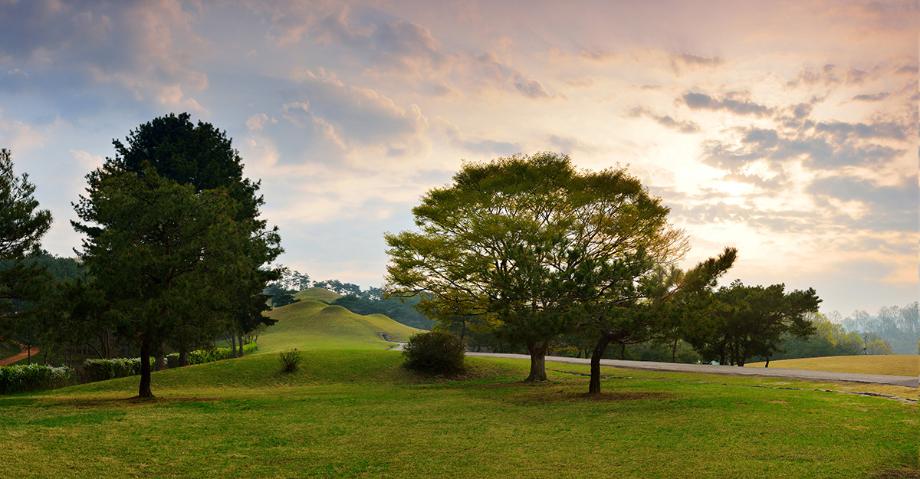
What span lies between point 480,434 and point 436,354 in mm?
24598

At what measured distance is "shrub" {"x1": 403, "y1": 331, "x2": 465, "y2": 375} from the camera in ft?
132

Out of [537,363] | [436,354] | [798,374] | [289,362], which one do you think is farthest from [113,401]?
[798,374]

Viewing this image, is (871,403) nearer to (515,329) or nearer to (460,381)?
(515,329)

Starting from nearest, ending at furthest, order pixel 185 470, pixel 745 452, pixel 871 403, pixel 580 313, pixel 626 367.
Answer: pixel 185 470 < pixel 745 452 < pixel 871 403 < pixel 580 313 < pixel 626 367

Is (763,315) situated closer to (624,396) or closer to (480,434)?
(624,396)

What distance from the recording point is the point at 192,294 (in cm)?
2553

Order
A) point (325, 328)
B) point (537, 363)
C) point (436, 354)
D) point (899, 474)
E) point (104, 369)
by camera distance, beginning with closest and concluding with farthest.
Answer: point (899, 474)
point (537, 363)
point (104, 369)
point (436, 354)
point (325, 328)

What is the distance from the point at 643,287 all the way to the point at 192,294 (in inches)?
740

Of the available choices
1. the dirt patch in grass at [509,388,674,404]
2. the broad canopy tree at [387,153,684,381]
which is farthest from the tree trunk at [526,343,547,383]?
the dirt patch in grass at [509,388,674,404]

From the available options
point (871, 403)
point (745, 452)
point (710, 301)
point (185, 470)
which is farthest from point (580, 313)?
point (185, 470)

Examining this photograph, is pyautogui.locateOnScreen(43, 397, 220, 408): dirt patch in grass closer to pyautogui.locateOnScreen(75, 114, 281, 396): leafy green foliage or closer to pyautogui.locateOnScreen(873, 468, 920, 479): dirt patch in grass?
pyautogui.locateOnScreen(75, 114, 281, 396): leafy green foliage

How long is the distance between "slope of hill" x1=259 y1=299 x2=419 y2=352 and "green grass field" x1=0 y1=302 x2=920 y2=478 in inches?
2813

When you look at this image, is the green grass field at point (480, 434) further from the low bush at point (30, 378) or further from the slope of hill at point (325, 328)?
the slope of hill at point (325, 328)

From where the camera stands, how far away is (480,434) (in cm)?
1588
